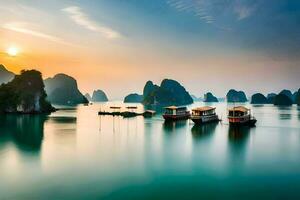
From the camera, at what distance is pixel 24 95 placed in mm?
89312

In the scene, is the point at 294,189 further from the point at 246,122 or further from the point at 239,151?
the point at 246,122

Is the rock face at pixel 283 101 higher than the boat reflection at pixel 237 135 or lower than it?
higher

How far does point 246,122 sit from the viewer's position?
2089 inches

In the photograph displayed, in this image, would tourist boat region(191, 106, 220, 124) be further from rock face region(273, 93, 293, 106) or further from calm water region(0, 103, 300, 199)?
rock face region(273, 93, 293, 106)

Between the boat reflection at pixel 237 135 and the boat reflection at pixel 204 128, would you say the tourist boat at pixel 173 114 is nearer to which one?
the boat reflection at pixel 204 128

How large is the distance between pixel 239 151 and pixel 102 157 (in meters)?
14.5

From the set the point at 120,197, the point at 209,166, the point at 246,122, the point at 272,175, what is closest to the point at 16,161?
the point at 120,197

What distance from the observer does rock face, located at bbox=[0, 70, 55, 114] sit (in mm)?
88188

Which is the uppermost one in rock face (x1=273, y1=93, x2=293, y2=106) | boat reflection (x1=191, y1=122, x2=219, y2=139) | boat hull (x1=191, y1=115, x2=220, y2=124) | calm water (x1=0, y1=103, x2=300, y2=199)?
rock face (x1=273, y1=93, x2=293, y2=106)

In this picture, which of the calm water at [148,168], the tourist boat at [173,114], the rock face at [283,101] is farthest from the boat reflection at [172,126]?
the rock face at [283,101]

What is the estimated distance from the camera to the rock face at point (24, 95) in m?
88.2

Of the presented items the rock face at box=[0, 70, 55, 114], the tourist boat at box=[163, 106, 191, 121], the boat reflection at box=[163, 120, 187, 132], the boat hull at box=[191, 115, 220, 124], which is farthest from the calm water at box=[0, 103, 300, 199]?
the rock face at box=[0, 70, 55, 114]

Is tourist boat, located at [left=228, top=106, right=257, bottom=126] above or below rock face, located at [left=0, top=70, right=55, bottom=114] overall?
below

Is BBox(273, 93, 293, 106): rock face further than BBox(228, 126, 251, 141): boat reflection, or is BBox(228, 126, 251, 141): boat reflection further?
BBox(273, 93, 293, 106): rock face
